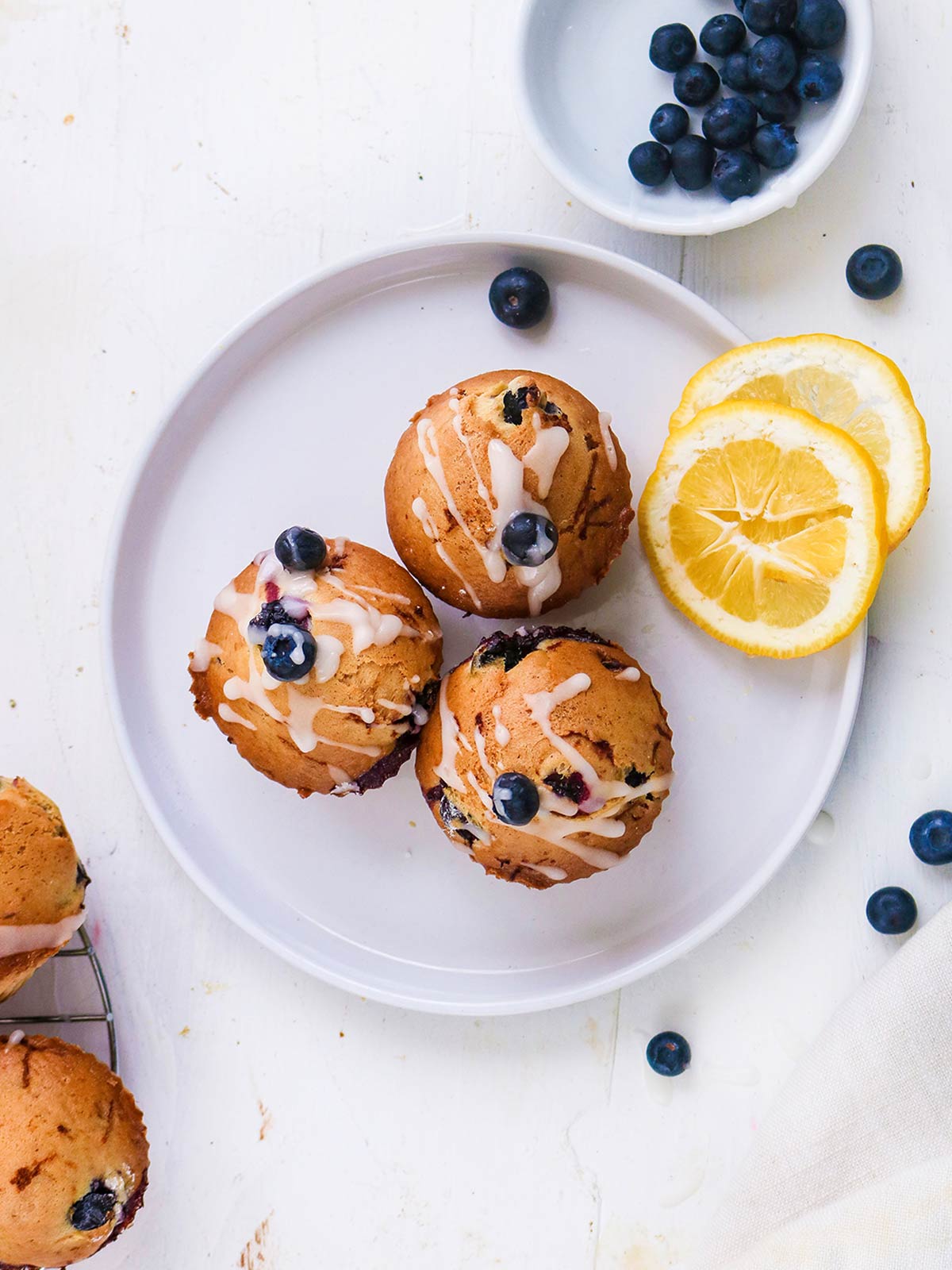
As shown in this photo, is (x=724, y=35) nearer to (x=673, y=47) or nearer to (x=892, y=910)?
(x=673, y=47)

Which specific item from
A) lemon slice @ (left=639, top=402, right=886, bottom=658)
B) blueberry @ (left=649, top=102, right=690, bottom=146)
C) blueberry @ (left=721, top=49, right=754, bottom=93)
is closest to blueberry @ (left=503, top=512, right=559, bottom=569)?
lemon slice @ (left=639, top=402, right=886, bottom=658)

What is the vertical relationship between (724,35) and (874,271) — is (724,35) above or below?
above

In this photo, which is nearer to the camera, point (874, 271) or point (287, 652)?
point (287, 652)

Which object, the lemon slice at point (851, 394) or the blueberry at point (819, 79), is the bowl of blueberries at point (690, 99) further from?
the lemon slice at point (851, 394)

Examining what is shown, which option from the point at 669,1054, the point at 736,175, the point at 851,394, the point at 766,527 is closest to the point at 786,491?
the point at 766,527

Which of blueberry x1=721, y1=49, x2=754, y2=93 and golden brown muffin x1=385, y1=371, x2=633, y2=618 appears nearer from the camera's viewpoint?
golden brown muffin x1=385, y1=371, x2=633, y2=618

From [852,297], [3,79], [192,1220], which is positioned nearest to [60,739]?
[192,1220]

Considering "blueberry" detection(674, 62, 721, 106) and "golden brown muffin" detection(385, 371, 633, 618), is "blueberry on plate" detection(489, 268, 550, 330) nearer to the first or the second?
"golden brown muffin" detection(385, 371, 633, 618)
